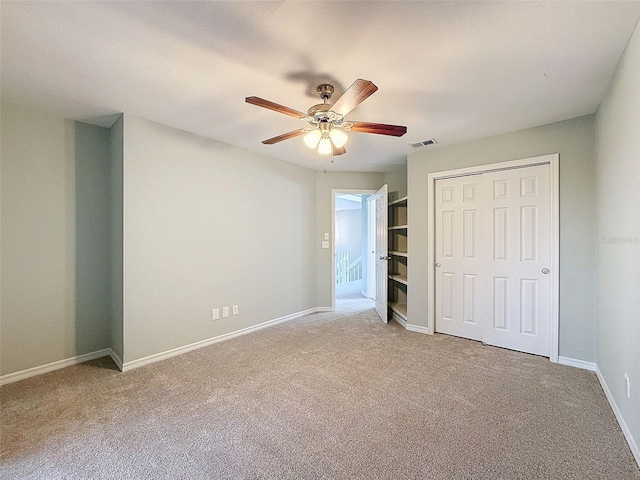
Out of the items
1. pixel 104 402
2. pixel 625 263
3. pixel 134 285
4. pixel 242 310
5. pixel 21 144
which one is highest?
pixel 21 144

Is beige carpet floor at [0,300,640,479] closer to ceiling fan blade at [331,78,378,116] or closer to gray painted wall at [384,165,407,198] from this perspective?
ceiling fan blade at [331,78,378,116]

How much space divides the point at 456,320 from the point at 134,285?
12.0 feet

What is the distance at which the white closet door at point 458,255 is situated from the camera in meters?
3.53

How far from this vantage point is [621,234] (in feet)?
6.37

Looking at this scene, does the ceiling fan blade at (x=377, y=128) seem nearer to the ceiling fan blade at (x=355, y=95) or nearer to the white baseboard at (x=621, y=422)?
the ceiling fan blade at (x=355, y=95)

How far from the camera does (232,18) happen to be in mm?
1567

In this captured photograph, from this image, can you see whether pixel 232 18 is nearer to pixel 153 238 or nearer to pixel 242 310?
pixel 153 238

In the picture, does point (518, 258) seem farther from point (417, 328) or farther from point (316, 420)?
point (316, 420)

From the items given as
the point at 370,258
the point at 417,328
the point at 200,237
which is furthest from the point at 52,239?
the point at 370,258

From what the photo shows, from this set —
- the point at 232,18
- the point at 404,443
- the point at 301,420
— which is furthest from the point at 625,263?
the point at 232,18

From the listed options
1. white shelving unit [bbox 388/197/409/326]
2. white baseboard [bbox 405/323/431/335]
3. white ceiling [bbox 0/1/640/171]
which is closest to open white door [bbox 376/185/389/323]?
white shelving unit [bbox 388/197/409/326]

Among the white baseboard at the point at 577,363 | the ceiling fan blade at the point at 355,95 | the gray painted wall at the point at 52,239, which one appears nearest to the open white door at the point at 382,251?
the white baseboard at the point at 577,363

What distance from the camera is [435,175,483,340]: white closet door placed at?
3525mm

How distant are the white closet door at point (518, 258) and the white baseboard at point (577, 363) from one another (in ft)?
0.47
